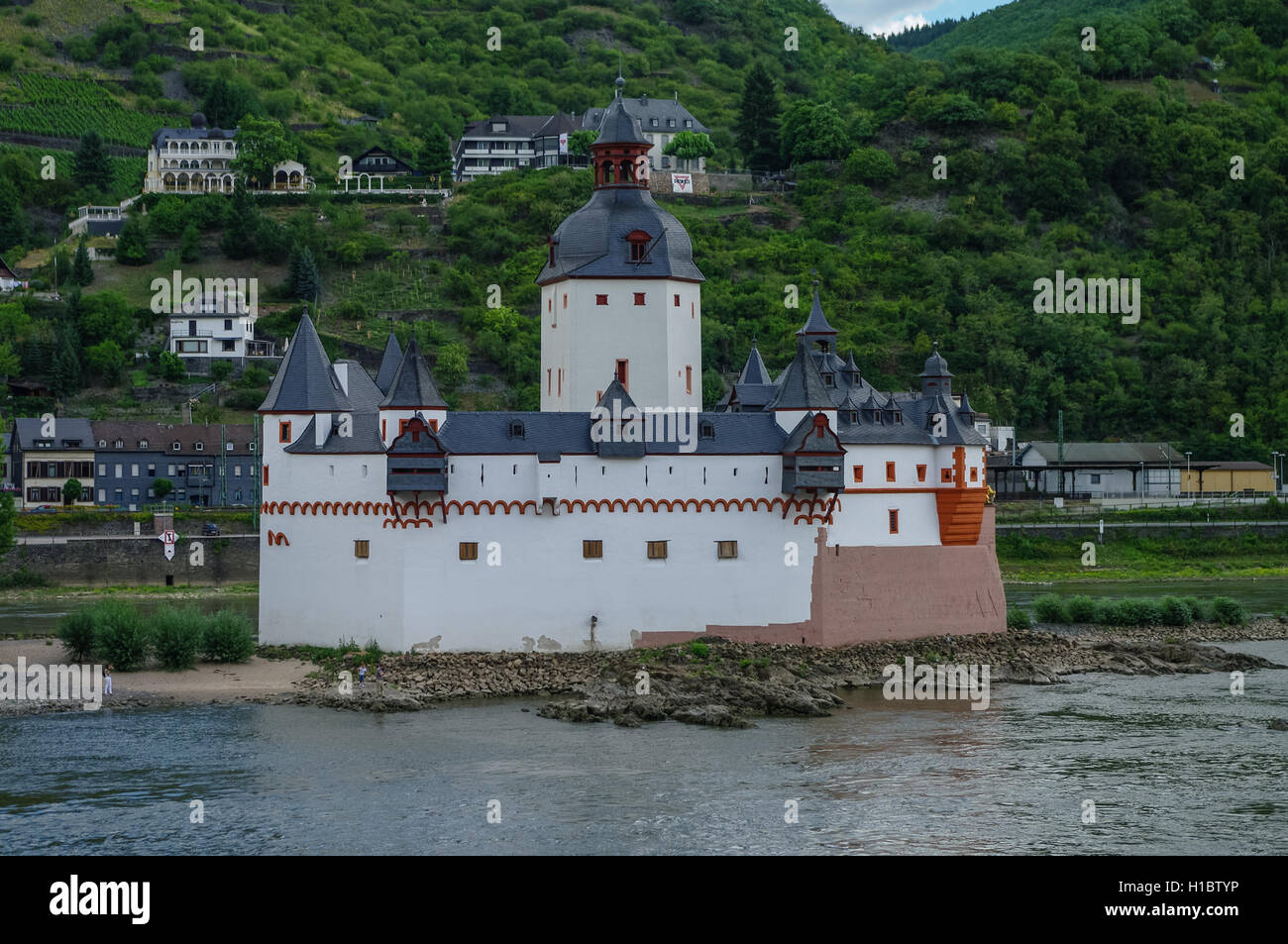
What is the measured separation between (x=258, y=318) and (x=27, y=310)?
15838 millimetres

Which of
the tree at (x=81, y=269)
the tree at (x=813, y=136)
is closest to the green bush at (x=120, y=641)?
the tree at (x=81, y=269)

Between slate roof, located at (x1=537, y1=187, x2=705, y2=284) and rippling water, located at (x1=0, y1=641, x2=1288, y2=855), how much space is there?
54.0ft

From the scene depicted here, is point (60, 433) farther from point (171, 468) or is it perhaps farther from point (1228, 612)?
point (1228, 612)

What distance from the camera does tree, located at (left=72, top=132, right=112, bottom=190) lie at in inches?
5699

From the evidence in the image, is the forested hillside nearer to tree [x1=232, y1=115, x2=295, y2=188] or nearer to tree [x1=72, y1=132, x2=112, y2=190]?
tree [x1=72, y1=132, x2=112, y2=190]

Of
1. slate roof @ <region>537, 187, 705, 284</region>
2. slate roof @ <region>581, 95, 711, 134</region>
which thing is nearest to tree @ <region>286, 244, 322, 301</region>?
slate roof @ <region>581, 95, 711, 134</region>

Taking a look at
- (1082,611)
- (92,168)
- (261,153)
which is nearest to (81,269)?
(261,153)

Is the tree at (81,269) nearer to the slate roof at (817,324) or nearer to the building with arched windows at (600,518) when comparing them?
the building with arched windows at (600,518)

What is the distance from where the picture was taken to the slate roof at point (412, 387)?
49875 mm

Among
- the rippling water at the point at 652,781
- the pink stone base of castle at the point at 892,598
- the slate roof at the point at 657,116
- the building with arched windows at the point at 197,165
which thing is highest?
the slate roof at the point at 657,116

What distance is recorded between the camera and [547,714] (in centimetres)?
4472

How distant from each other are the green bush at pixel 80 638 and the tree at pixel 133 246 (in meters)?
78.6

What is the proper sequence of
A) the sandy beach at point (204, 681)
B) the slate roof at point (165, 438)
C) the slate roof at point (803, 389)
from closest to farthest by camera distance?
the sandy beach at point (204, 681) < the slate roof at point (803, 389) < the slate roof at point (165, 438)
